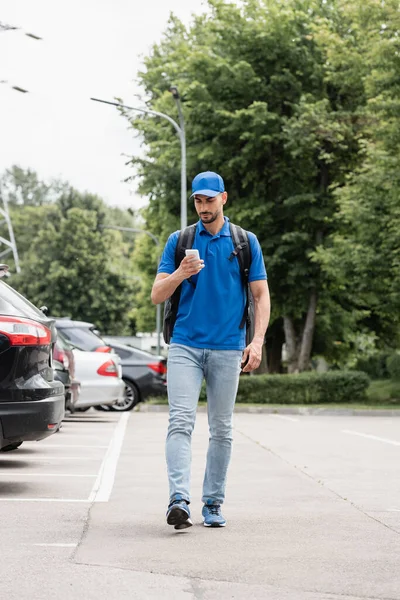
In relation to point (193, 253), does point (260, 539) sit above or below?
below

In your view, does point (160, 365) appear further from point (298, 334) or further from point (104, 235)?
point (104, 235)

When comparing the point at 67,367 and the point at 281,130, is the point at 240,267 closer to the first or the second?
the point at 67,367

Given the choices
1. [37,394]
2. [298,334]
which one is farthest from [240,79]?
[37,394]

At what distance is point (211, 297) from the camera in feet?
22.3

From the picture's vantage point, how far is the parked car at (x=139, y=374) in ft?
78.6

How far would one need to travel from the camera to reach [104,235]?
235 ft

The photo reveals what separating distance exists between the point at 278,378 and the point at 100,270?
132 feet

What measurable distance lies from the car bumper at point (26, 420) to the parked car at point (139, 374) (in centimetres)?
1541

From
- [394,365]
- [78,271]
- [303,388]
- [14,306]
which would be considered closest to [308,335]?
Result: [303,388]

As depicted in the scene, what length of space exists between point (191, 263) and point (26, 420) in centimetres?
238

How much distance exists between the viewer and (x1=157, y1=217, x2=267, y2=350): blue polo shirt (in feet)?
22.2

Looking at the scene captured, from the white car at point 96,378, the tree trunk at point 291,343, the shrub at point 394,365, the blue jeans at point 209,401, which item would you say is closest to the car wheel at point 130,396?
the white car at point 96,378

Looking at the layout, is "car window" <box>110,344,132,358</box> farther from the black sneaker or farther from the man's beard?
the black sneaker

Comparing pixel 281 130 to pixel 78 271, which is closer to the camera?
pixel 281 130
